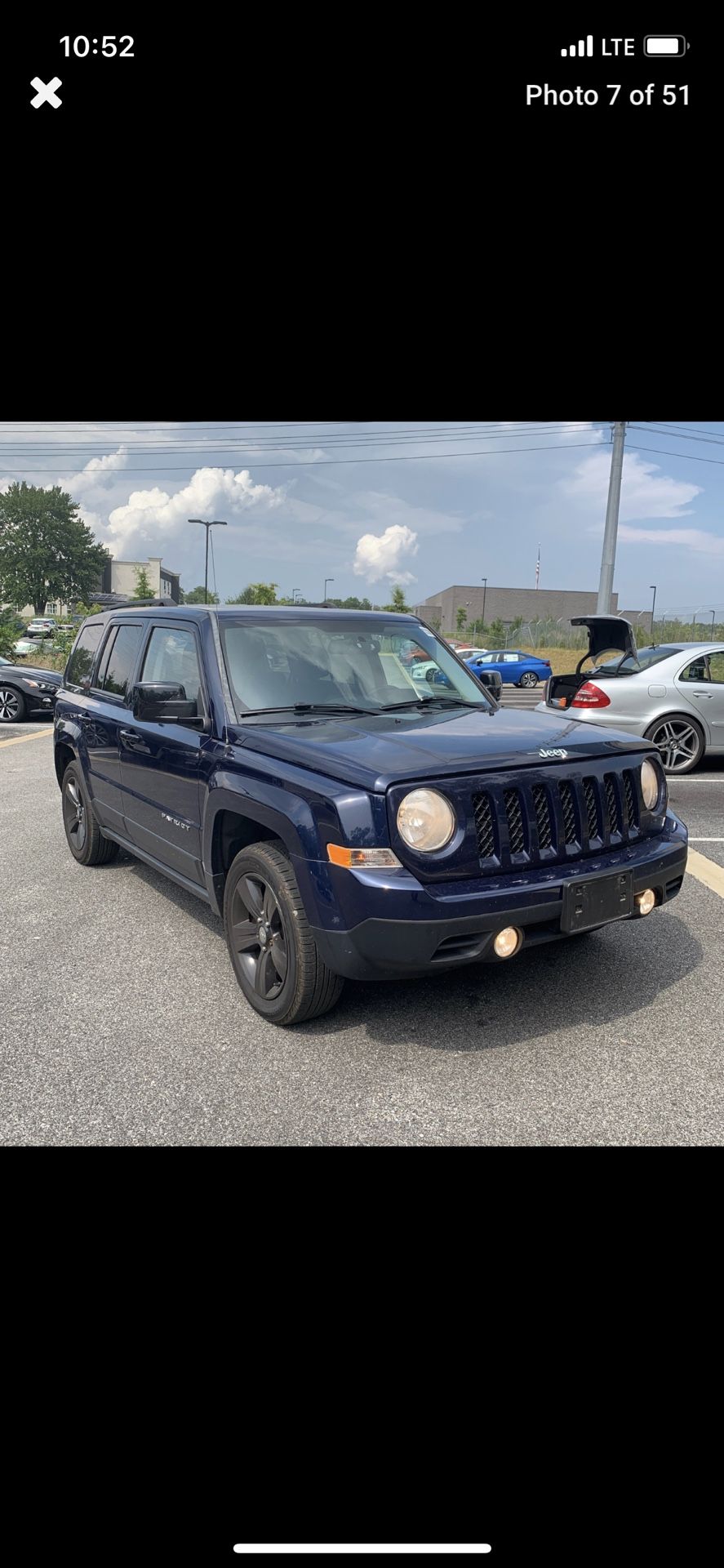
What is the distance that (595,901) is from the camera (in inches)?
134

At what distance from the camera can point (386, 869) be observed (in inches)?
122

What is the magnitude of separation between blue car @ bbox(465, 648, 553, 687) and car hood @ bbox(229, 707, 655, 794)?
31868mm

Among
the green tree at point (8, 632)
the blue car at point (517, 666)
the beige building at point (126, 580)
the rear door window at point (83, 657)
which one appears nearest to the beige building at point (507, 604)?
the beige building at point (126, 580)

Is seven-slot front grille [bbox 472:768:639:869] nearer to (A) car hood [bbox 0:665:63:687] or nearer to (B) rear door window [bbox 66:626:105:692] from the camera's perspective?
(B) rear door window [bbox 66:626:105:692]

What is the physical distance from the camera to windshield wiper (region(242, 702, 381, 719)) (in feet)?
13.5

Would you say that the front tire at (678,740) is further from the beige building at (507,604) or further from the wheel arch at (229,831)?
the beige building at (507,604)

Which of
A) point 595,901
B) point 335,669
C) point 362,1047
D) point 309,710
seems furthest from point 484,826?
point 335,669

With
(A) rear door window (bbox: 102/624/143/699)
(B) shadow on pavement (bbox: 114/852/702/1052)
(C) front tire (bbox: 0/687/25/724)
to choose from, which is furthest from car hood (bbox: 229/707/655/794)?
(C) front tire (bbox: 0/687/25/724)

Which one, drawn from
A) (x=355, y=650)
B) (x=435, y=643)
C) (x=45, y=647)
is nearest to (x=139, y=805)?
(x=355, y=650)

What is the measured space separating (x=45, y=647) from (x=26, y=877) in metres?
25.8

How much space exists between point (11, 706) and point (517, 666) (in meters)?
23.8

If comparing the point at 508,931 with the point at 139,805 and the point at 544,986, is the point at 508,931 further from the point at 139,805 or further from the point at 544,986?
the point at 139,805
